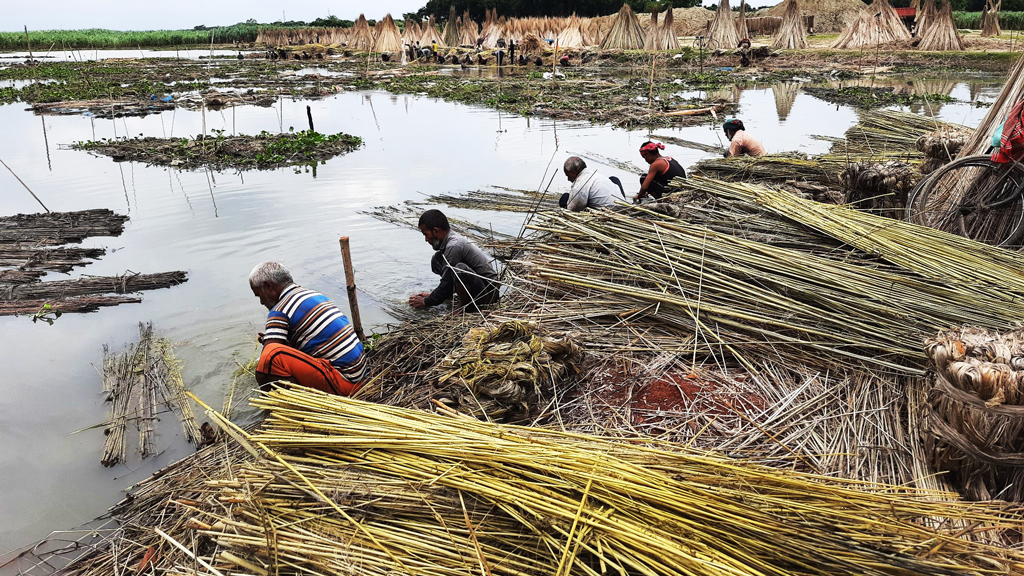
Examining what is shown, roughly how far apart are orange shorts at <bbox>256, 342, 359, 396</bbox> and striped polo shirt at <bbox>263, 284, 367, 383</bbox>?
Result: 12cm

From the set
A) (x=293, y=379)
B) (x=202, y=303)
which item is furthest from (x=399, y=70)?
(x=293, y=379)

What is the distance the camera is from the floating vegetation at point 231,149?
12586 millimetres

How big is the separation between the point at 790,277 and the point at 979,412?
1638 millimetres

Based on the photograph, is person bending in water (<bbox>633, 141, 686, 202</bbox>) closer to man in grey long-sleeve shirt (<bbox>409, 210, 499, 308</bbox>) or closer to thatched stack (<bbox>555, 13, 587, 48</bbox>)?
man in grey long-sleeve shirt (<bbox>409, 210, 499, 308</bbox>)

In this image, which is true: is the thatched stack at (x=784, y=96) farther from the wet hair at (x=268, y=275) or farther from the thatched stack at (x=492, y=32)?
the thatched stack at (x=492, y=32)

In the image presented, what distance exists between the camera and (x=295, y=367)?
12.5ft

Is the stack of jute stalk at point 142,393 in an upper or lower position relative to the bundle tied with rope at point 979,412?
lower

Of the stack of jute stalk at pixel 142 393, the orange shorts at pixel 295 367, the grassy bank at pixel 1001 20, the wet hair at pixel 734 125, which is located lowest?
the stack of jute stalk at pixel 142 393

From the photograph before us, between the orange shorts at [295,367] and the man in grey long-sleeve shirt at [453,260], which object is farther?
the man in grey long-sleeve shirt at [453,260]

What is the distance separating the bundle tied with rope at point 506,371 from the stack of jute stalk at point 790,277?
29.6 inches

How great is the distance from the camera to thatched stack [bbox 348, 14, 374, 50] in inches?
1677

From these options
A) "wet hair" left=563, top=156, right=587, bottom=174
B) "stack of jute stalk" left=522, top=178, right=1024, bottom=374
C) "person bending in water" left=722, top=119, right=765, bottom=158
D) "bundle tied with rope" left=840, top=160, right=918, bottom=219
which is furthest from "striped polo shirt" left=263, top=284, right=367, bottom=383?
"person bending in water" left=722, top=119, right=765, bottom=158

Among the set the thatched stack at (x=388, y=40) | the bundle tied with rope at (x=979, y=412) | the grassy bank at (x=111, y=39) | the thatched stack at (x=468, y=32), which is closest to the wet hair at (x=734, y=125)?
the bundle tied with rope at (x=979, y=412)

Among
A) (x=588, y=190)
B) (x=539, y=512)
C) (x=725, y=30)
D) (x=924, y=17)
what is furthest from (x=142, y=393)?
(x=725, y=30)
